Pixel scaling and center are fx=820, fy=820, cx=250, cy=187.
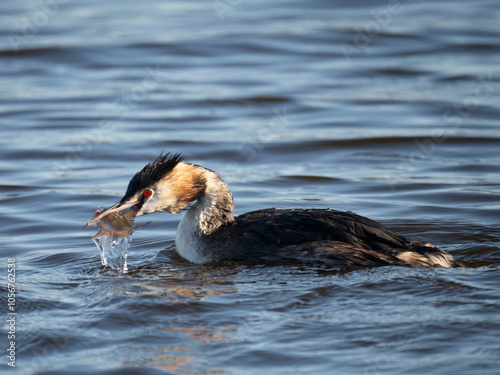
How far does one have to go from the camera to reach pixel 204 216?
23.6ft

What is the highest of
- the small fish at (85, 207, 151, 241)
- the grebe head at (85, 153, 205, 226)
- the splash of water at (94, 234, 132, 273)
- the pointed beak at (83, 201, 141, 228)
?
the grebe head at (85, 153, 205, 226)

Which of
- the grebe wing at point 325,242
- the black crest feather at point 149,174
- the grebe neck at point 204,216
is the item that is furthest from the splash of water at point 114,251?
the grebe wing at point 325,242

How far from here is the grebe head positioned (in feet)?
22.7

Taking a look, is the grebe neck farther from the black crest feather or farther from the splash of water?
the splash of water

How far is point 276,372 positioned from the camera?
4.75m

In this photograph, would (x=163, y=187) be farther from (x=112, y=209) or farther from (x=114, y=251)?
(x=114, y=251)

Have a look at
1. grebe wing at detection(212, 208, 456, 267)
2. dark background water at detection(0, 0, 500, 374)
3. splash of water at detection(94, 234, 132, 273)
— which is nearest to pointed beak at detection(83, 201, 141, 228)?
splash of water at detection(94, 234, 132, 273)

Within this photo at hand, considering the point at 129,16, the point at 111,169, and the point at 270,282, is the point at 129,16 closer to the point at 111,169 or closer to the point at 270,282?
the point at 111,169

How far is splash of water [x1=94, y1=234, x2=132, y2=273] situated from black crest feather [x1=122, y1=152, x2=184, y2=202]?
36cm

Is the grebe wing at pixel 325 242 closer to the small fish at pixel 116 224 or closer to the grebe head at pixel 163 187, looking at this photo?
the grebe head at pixel 163 187

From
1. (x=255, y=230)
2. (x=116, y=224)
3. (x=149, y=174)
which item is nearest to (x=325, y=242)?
(x=255, y=230)

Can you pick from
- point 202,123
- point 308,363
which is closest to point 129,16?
point 202,123

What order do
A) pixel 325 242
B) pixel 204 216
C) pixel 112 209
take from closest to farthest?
pixel 325 242, pixel 112 209, pixel 204 216

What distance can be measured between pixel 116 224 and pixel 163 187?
0.52m
